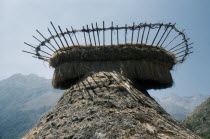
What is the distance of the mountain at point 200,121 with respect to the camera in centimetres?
Answer: 4503

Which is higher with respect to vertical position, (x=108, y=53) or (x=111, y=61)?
(x=108, y=53)

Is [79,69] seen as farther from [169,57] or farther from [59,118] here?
[169,57]

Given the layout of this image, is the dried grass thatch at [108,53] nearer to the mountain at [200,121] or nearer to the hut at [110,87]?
the hut at [110,87]

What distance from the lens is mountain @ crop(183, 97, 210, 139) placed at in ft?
148

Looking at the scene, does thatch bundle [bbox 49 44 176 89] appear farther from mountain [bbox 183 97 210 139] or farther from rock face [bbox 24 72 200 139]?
mountain [bbox 183 97 210 139]

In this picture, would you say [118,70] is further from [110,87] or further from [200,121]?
[200,121]

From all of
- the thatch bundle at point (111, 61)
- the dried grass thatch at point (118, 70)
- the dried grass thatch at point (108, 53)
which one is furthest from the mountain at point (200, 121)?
the dried grass thatch at point (108, 53)

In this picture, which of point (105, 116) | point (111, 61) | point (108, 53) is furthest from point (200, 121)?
point (105, 116)

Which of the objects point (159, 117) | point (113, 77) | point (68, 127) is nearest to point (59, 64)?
point (113, 77)

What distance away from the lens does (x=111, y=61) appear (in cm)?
656

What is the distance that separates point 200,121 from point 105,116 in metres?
50.8

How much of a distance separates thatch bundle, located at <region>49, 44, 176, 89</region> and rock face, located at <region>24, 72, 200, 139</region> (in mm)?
557

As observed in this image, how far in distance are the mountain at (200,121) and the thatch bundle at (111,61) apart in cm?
3861

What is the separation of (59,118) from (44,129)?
0.34 m
